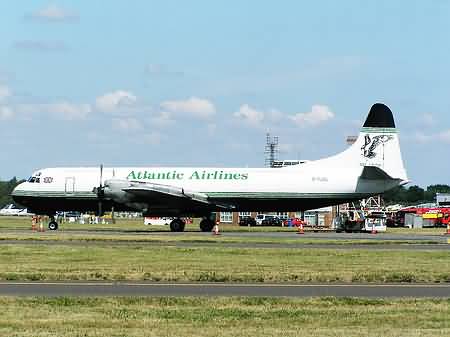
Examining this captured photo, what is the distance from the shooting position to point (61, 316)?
16.1m

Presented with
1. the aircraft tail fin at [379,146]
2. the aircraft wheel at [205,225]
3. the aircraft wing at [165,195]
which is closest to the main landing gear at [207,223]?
the aircraft wheel at [205,225]

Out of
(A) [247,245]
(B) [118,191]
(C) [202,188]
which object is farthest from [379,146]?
(A) [247,245]

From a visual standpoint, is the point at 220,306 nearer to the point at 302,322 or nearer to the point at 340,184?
the point at 302,322

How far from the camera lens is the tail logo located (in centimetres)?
6531

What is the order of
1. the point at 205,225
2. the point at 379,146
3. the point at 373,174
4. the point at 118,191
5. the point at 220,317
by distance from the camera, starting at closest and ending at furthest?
1. the point at 220,317
2. the point at 118,191
3. the point at 373,174
4. the point at 205,225
5. the point at 379,146

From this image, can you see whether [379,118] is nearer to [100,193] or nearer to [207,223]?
[207,223]

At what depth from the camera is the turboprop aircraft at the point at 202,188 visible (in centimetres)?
6119

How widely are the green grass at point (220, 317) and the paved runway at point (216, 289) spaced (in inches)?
52.7

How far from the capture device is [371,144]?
65.6 metres

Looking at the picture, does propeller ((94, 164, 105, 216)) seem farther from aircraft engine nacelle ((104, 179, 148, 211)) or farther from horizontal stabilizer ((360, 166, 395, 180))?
horizontal stabilizer ((360, 166, 395, 180))

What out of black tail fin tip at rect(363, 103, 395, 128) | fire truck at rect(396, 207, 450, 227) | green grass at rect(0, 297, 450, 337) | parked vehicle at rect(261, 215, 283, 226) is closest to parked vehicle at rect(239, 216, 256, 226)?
parked vehicle at rect(261, 215, 283, 226)

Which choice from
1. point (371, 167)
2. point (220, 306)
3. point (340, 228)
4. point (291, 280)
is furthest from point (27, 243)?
point (340, 228)

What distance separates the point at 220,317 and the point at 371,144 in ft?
167

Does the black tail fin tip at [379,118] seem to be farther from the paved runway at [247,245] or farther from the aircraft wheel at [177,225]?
the paved runway at [247,245]
